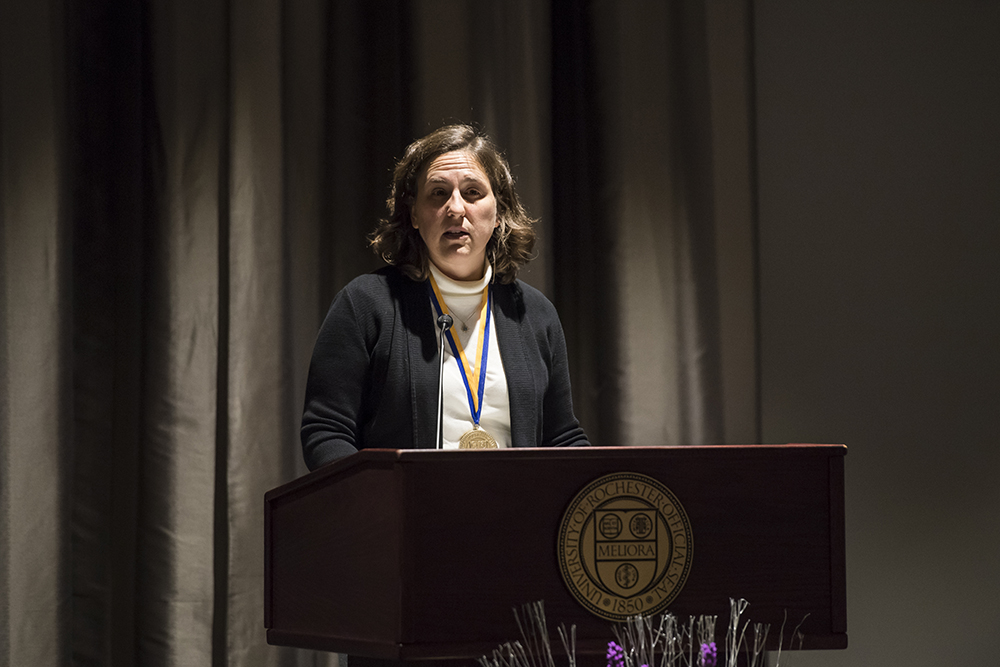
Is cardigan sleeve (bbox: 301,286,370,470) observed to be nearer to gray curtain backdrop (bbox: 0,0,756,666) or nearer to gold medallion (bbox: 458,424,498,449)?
gold medallion (bbox: 458,424,498,449)

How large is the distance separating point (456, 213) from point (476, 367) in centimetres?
32

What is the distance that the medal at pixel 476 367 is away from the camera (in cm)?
182

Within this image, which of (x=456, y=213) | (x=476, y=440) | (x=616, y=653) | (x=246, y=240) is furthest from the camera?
(x=246, y=240)

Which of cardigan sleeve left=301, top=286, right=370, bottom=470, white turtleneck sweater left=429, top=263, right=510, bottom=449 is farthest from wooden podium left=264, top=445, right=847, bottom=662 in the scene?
white turtleneck sweater left=429, top=263, right=510, bottom=449

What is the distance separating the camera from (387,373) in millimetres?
1913

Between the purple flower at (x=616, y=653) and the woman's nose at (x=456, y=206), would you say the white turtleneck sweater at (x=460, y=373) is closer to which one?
the woman's nose at (x=456, y=206)

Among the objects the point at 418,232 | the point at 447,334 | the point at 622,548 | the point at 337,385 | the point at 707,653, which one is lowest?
the point at 707,653

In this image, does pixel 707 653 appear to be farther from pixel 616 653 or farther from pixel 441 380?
pixel 441 380

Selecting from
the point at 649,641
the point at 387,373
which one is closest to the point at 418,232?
the point at 387,373

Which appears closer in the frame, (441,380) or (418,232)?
(441,380)

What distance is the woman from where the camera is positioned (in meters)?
1.89

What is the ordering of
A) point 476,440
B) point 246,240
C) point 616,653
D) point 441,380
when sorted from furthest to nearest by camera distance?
point 246,240 < point 441,380 < point 476,440 < point 616,653

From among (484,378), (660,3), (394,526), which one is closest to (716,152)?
(660,3)

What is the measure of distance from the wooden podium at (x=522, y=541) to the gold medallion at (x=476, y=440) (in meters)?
0.34
